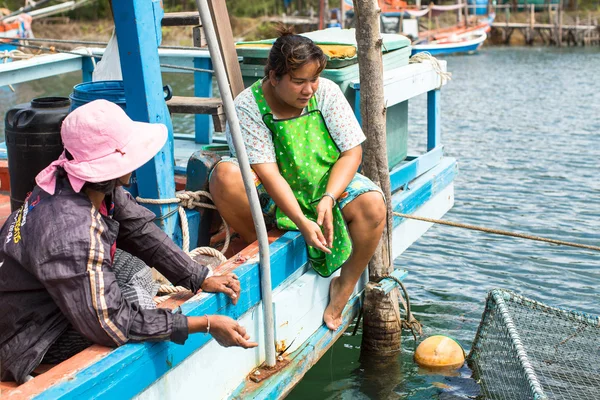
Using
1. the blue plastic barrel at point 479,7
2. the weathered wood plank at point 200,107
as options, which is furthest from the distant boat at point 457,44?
the weathered wood plank at point 200,107

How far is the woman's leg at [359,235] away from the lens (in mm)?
3645

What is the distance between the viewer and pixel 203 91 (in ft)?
18.4

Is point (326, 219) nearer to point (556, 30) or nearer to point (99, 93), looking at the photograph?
point (99, 93)

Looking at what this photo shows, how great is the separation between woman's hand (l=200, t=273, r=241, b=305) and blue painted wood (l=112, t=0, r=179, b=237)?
787 mm

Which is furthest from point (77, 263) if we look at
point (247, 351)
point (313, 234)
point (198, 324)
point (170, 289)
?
point (313, 234)

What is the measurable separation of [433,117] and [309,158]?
2.27 metres

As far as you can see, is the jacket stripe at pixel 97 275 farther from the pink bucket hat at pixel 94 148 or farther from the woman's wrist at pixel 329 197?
the woman's wrist at pixel 329 197

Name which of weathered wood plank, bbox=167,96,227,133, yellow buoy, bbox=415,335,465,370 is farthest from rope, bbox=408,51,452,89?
yellow buoy, bbox=415,335,465,370

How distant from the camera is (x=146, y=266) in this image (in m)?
3.04

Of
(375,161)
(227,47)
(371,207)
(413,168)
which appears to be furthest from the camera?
(413,168)

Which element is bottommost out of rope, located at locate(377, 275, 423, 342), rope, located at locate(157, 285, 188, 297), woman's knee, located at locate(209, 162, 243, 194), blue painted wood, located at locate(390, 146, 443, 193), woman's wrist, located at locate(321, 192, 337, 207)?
rope, located at locate(377, 275, 423, 342)

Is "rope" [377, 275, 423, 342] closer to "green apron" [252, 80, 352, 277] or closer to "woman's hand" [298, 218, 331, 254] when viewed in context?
"green apron" [252, 80, 352, 277]

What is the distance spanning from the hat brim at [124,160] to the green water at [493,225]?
2305 mm

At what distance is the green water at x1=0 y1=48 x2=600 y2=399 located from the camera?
A: 15.0 ft
